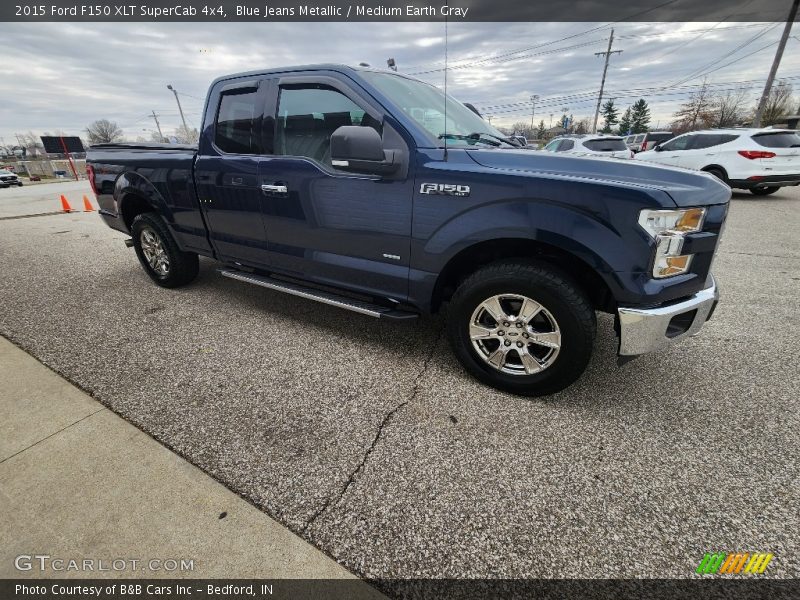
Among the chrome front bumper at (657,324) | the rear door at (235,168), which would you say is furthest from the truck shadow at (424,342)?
the rear door at (235,168)

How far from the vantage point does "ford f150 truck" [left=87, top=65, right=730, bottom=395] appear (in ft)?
6.59

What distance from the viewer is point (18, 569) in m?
1.48

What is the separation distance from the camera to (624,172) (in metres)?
2.01

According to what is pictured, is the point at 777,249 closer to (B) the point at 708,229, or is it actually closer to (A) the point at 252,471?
(B) the point at 708,229

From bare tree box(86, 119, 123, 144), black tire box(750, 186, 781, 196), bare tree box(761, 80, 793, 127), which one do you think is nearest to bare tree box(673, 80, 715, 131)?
bare tree box(761, 80, 793, 127)

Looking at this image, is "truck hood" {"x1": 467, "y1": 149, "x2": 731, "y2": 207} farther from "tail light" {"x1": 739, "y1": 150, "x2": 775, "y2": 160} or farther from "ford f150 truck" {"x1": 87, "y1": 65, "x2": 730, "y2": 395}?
"tail light" {"x1": 739, "y1": 150, "x2": 775, "y2": 160}

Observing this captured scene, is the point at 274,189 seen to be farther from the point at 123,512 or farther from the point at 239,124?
the point at 123,512

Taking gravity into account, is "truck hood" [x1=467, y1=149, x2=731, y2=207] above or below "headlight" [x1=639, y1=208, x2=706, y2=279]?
above

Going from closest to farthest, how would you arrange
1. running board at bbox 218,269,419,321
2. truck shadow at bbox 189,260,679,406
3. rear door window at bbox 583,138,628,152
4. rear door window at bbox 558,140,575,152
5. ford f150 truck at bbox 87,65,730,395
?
1. ford f150 truck at bbox 87,65,730,395
2. truck shadow at bbox 189,260,679,406
3. running board at bbox 218,269,419,321
4. rear door window at bbox 583,138,628,152
5. rear door window at bbox 558,140,575,152

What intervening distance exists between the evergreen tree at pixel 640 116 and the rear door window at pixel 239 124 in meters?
88.0

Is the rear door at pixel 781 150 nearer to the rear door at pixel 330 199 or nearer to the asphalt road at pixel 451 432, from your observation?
the asphalt road at pixel 451 432

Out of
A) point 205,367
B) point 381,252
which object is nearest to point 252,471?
point 205,367

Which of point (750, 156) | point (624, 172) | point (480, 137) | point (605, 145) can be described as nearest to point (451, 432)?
point (624, 172)

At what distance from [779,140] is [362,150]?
10.8 m
